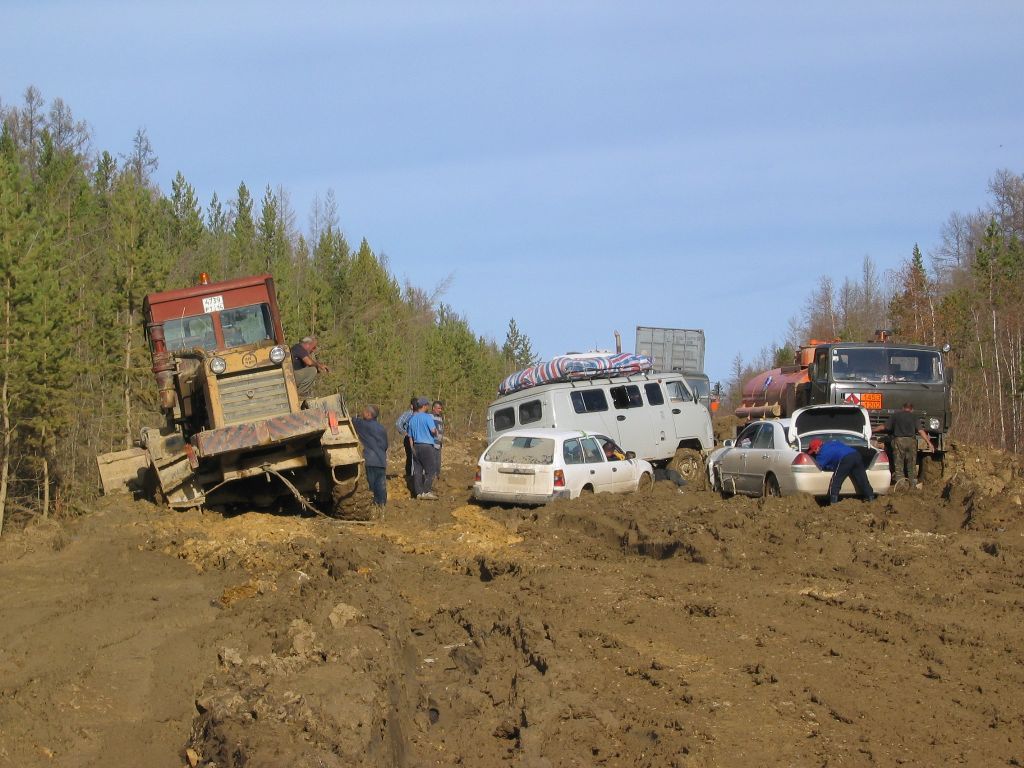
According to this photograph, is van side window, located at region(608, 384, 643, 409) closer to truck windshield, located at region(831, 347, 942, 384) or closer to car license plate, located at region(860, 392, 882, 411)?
truck windshield, located at region(831, 347, 942, 384)

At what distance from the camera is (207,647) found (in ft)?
27.7

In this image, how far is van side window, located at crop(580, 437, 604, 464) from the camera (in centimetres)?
1934

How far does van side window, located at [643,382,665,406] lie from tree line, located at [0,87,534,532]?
446 inches

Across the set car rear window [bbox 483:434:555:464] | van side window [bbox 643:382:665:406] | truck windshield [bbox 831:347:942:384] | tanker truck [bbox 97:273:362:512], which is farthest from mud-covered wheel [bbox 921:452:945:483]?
tanker truck [bbox 97:273:362:512]

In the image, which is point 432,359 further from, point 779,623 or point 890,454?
point 779,623

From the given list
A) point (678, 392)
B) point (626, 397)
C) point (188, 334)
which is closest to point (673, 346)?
point (678, 392)

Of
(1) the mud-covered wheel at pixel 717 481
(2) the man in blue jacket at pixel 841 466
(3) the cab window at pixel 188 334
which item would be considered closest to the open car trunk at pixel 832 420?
(2) the man in blue jacket at pixel 841 466

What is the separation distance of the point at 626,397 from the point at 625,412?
35 centimetres

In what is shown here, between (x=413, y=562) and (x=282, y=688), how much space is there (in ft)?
20.7

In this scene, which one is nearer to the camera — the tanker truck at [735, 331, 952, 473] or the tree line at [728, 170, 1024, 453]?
the tanker truck at [735, 331, 952, 473]

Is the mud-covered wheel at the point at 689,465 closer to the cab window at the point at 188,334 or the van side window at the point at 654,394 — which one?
the van side window at the point at 654,394

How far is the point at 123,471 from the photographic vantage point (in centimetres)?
1664

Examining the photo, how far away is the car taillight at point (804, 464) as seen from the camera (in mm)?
17656

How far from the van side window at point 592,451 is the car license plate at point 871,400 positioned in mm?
5710
